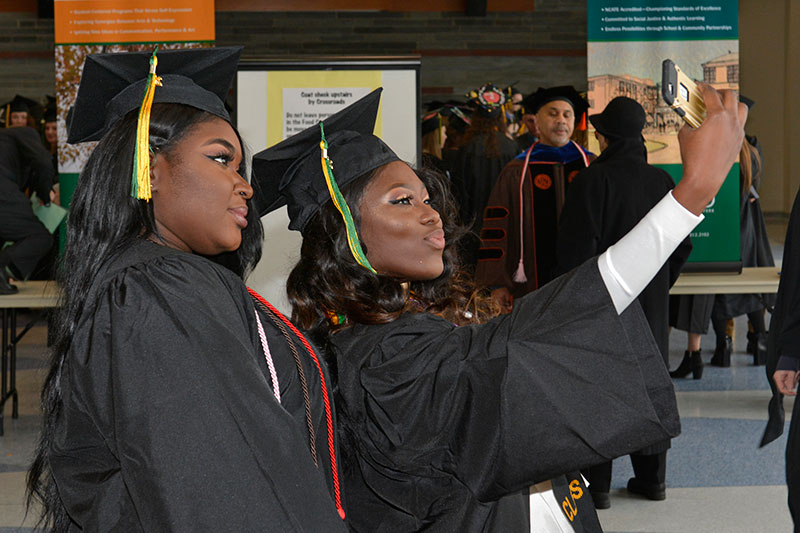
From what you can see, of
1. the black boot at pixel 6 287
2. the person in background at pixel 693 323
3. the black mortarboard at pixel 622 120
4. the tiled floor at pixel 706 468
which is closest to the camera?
the tiled floor at pixel 706 468

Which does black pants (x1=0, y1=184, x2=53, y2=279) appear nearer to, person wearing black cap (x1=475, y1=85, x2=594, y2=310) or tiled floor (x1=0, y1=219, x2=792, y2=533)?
tiled floor (x1=0, y1=219, x2=792, y2=533)

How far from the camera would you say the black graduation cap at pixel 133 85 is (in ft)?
5.04

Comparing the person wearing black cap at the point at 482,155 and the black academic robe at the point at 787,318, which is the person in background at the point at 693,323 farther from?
the black academic robe at the point at 787,318

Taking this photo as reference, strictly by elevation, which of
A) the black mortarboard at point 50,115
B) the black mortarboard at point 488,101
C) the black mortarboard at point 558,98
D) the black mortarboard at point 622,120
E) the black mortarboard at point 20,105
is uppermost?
the black mortarboard at point 20,105

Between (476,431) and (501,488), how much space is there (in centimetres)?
10

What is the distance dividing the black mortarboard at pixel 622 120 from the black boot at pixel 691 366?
267 centimetres

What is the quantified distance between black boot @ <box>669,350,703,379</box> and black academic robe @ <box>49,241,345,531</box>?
5768mm

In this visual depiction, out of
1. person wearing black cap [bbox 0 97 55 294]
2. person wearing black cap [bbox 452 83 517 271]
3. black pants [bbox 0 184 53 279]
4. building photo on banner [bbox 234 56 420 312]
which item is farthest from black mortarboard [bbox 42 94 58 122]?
building photo on banner [bbox 234 56 420 312]

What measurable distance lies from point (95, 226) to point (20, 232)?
4.91 meters

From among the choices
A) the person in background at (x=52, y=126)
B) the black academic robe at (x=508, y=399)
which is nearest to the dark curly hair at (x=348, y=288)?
the black academic robe at (x=508, y=399)

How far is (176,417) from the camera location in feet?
3.87

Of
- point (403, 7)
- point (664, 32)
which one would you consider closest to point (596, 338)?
point (664, 32)

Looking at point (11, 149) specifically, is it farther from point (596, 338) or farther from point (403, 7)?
point (403, 7)

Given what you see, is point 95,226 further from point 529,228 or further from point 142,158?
point 529,228
